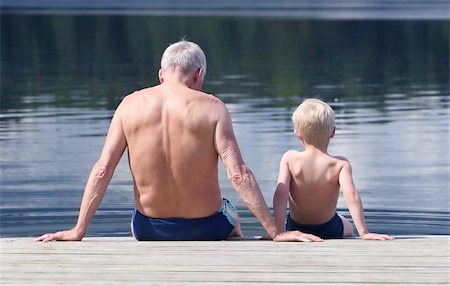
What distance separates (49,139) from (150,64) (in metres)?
12.8

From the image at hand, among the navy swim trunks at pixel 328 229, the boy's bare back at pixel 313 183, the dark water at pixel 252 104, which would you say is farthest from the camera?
the dark water at pixel 252 104

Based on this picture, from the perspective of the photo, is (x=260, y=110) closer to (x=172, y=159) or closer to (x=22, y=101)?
(x=22, y=101)

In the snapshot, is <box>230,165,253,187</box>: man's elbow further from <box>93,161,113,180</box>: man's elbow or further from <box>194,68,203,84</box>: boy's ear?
<box>93,161,113,180</box>: man's elbow

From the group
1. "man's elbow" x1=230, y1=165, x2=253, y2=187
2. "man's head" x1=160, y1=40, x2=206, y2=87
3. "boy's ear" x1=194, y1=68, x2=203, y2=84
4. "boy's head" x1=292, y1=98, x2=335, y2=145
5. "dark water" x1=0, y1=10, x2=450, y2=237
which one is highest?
"man's head" x1=160, y1=40, x2=206, y2=87

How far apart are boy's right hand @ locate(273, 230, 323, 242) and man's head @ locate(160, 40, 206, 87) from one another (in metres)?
0.85

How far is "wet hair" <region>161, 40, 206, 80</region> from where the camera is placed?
574 centimetres

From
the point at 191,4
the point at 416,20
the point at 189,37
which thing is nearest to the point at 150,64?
the point at 189,37

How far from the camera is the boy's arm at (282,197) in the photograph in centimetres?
600

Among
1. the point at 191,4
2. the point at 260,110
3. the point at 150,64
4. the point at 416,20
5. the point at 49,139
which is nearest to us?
the point at 49,139

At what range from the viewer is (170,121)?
18.8 ft

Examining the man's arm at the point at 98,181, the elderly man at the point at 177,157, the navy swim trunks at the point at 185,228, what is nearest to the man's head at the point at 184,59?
the elderly man at the point at 177,157

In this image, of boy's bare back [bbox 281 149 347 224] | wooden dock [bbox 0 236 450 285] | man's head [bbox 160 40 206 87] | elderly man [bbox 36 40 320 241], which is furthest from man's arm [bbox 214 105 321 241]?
boy's bare back [bbox 281 149 347 224]

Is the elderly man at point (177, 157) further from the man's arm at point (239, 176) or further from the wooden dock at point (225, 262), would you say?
the wooden dock at point (225, 262)

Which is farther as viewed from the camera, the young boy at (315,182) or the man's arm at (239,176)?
the young boy at (315,182)
